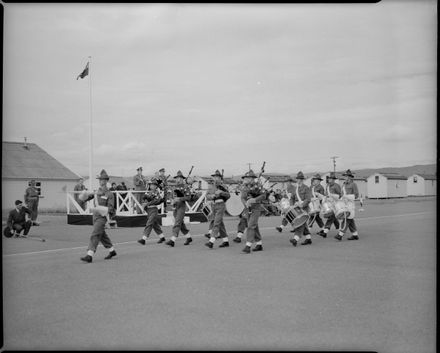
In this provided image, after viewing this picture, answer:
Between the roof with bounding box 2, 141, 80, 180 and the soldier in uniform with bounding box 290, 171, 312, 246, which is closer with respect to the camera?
the roof with bounding box 2, 141, 80, 180

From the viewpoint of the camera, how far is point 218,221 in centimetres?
1207

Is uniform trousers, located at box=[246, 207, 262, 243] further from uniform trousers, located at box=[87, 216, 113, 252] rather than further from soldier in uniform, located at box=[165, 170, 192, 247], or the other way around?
uniform trousers, located at box=[87, 216, 113, 252]

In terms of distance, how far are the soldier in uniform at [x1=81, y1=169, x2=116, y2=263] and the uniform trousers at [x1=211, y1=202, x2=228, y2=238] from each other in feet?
9.43

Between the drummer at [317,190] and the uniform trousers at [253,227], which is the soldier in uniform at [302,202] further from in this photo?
the drummer at [317,190]

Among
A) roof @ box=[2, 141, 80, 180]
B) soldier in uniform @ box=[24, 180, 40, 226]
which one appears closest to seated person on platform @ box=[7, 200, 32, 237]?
soldier in uniform @ box=[24, 180, 40, 226]

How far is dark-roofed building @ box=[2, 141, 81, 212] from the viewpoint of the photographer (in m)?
6.59

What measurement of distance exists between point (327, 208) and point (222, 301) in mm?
8429

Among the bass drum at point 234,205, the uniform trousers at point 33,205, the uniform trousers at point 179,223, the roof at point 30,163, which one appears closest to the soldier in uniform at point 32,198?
the uniform trousers at point 33,205

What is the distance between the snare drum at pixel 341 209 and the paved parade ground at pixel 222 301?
2758 mm

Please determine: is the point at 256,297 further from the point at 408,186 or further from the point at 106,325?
the point at 408,186

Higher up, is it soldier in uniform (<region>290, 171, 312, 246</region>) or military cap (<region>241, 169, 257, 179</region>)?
military cap (<region>241, 169, 257, 179</region>)

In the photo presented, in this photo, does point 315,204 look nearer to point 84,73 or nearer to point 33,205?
point 84,73

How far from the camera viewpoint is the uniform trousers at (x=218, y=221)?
1194cm

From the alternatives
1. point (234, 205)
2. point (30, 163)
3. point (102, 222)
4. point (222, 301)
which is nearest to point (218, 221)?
point (102, 222)
